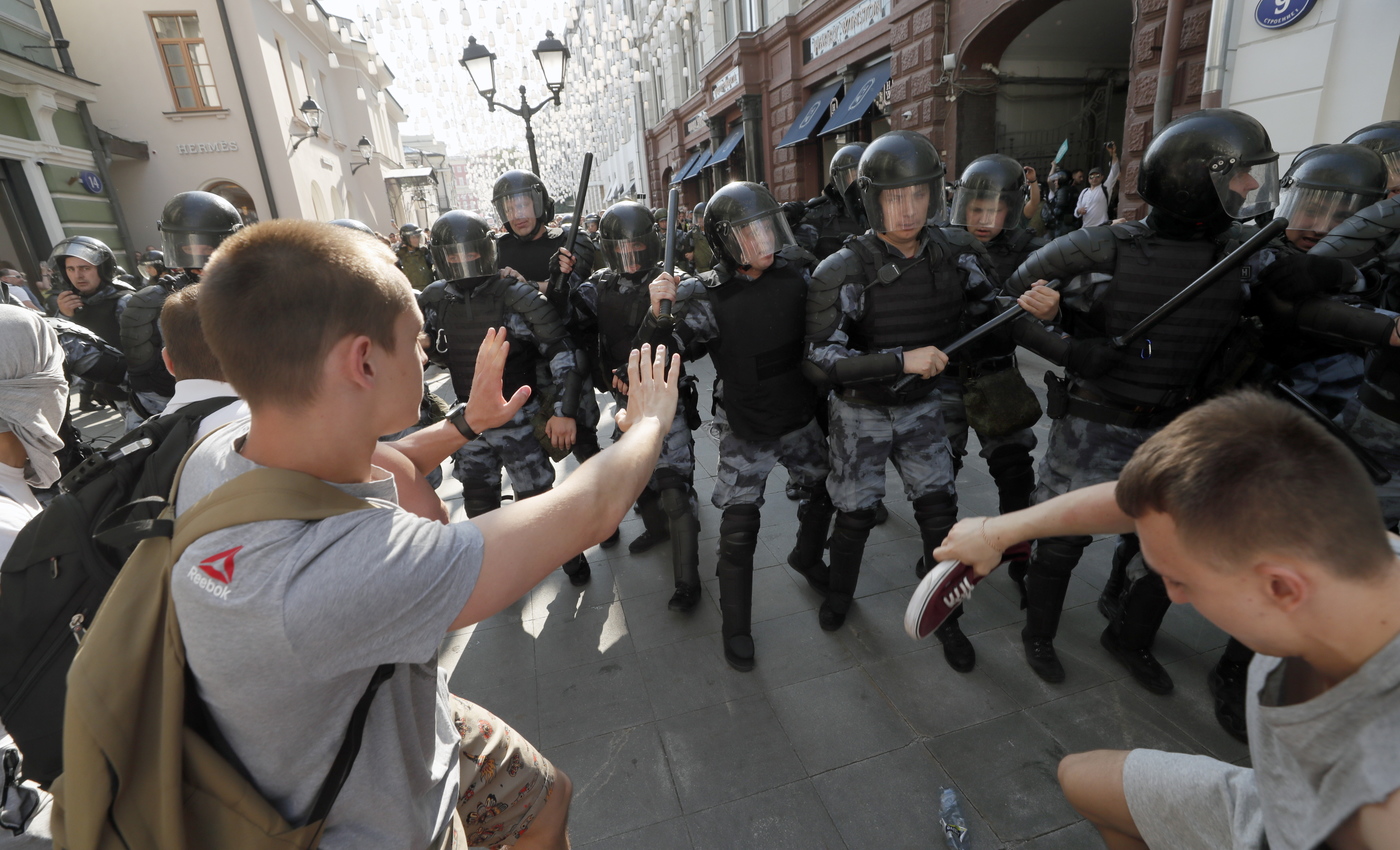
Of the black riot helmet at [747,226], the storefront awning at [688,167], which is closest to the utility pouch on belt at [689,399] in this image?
the black riot helmet at [747,226]

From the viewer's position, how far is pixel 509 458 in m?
3.67

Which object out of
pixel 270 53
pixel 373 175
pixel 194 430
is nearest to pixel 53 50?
pixel 270 53

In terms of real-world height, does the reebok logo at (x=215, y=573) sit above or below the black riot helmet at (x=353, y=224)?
below

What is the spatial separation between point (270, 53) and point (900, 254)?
19.9 meters

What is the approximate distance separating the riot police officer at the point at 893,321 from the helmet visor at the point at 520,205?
289 cm

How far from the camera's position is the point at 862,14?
11422mm

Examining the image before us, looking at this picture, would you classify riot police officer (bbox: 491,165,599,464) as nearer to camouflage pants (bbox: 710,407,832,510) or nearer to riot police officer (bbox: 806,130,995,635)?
camouflage pants (bbox: 710,407,832,510)

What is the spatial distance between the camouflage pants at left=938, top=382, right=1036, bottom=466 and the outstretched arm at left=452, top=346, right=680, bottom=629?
2606mm

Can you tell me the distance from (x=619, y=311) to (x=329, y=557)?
10.1ft

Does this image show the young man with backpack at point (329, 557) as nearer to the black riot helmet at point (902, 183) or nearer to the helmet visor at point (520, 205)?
the black riot helmet at point (902, 183)

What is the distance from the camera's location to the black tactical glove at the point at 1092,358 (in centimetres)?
257

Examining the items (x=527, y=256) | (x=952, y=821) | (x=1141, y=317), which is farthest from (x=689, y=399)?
(x=952, y=821)

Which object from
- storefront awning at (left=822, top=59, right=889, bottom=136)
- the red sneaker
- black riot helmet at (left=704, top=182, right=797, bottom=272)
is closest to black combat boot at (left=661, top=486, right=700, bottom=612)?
black riot helmet at (left=704, top=182, right=797, bottom=272)

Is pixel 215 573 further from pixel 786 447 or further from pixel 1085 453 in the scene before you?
pixel 1085 453
